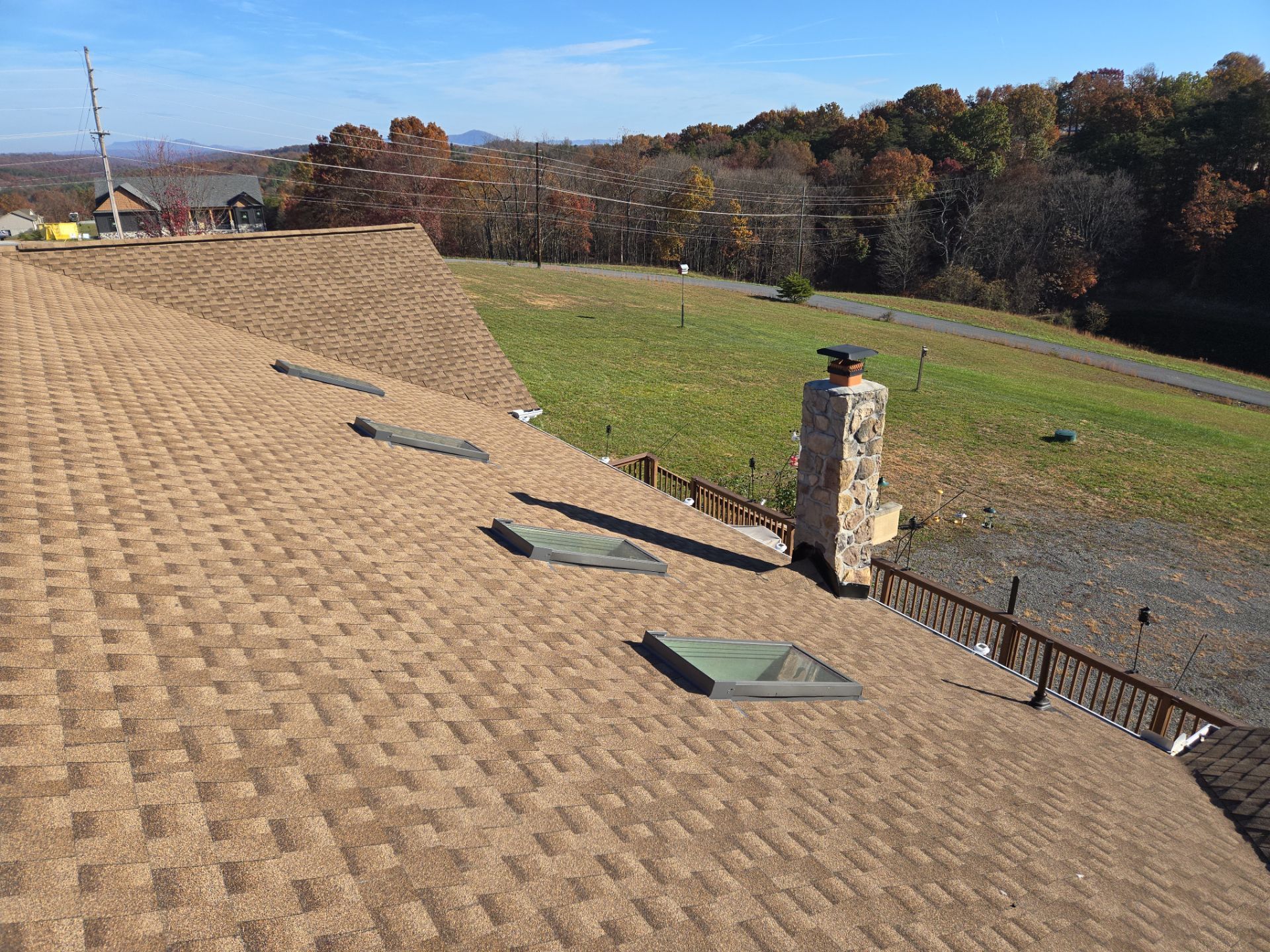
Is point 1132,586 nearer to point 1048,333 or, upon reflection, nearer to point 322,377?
point 322,377

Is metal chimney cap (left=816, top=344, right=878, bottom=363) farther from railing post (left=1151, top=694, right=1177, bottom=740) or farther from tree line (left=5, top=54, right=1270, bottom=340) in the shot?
tree line (left=5, top=54, right=1270, bottom=340)

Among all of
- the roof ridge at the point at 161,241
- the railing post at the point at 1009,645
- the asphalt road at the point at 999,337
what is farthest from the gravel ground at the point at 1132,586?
the asphalt road at the point at 999,337

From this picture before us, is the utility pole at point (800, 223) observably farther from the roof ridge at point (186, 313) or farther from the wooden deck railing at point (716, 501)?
the roof ridge at point (186, 313)

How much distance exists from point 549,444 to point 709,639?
7387mm

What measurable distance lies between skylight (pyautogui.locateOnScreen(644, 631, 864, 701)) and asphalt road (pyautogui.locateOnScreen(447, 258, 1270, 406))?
139 ft

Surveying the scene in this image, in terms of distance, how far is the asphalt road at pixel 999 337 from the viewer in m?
40.8

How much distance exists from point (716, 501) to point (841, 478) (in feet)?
18.9

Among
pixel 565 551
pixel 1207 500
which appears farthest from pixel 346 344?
pixel 1207 500

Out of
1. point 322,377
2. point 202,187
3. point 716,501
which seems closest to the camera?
point 322,377

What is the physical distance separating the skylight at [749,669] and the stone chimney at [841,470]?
285 cm

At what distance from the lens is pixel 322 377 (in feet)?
38.7

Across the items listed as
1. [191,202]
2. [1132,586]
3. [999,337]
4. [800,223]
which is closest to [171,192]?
[191,202]

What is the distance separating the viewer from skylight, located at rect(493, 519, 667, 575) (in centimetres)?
751

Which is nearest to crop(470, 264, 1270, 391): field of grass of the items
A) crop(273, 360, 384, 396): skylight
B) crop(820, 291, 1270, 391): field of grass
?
crop(820, 291, 1270, 391): field of grass
